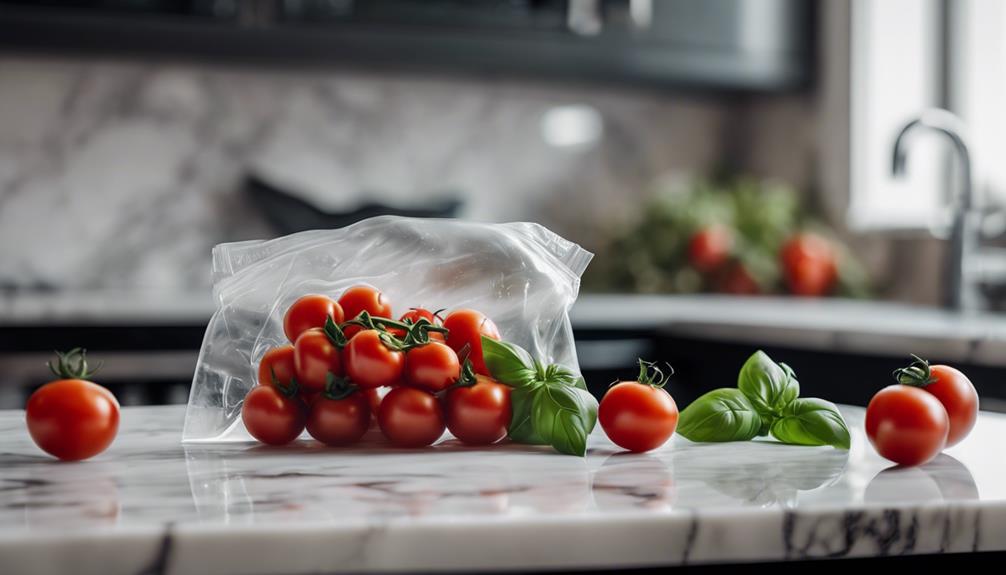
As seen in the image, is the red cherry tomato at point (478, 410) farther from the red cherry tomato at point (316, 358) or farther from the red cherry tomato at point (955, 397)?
the red cherry tomato at point (955, 397)

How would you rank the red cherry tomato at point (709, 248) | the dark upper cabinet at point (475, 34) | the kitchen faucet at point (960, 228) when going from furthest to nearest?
the red cherry tomato at point (709, 248) → the dark upper cabinet at point (475, 34) → the kitchen faucet at point (960, 228)

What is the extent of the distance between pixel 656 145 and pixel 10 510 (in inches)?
124

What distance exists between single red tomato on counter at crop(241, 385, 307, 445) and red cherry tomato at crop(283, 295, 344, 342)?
0.25ft

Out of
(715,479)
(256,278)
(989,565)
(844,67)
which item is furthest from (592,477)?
(844,67)

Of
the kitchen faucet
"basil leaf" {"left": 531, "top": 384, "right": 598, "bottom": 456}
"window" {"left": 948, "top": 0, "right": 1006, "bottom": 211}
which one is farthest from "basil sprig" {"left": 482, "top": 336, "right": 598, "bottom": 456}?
"window" {"left": 948, "top": 0, "right": 1006, "bottom": 211}

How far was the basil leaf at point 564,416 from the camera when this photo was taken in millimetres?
1104

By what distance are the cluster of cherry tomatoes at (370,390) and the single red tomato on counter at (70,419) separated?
137 mm

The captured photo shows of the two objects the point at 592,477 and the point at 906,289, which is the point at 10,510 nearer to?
the point at 592,477

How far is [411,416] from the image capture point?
A: 1126 mm

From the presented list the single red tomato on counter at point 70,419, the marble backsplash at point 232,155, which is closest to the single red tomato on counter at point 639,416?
the single red tomato on counter at point 70,419

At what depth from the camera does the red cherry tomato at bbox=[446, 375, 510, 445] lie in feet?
3.72

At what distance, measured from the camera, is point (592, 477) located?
3.35 ft

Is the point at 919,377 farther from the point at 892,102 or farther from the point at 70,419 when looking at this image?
the point at 892,102

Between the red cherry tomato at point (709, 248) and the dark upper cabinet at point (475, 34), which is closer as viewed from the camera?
the dark upper cabinet at point (475, 34)
